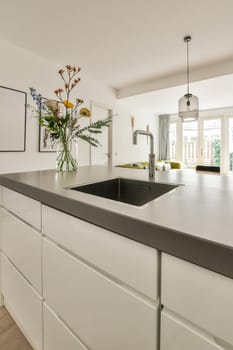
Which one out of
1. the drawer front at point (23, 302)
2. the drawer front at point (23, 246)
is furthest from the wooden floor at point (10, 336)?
the drawer front at point (23, 246)

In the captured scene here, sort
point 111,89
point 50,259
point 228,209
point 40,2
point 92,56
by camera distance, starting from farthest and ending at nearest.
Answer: point 111,89 → point 92,56 → point 40,2 → point 50,259 → point 228,209

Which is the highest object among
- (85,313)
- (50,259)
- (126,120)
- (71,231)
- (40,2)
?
(40,2)

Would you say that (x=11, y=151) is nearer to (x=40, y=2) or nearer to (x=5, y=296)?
(x=40, y=2)

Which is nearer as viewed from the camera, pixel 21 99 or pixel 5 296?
pixel 5 296

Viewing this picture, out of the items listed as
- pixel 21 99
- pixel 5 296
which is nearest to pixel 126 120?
pixel 21 99

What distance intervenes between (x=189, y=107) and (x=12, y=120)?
8.23ft

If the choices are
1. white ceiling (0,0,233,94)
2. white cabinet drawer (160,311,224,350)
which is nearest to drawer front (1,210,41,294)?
white cabinet drawer (160,311,224,350)

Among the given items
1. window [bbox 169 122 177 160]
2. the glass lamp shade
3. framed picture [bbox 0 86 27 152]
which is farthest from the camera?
window [bbox 169 122 177 160]

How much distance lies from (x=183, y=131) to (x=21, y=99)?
533cm

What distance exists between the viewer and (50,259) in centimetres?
90

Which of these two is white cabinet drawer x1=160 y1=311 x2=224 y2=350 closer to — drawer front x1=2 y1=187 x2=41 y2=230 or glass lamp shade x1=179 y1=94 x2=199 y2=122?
drawer front x1=2 y1=187 x2=41 y2=230

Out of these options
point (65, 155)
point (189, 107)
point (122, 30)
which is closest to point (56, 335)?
point (65, 155)

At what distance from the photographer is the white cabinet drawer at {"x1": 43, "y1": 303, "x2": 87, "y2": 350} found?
0.83 meters

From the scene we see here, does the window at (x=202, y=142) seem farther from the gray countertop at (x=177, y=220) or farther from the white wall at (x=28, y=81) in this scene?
the gray countertop at (x=177, y=220)
